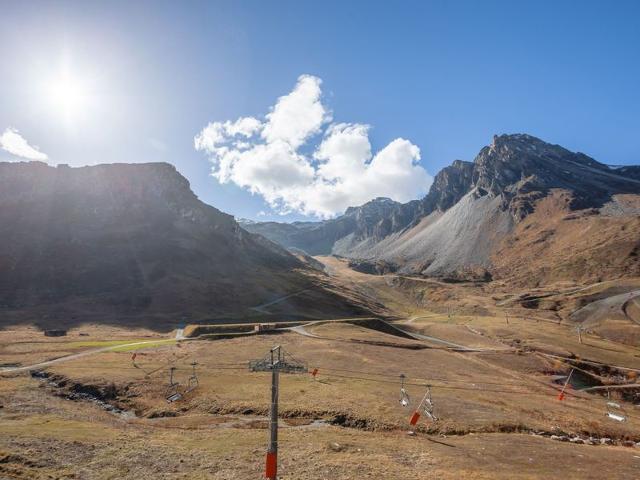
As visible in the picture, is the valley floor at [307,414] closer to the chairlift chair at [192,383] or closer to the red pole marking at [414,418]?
the chairlift chair at [192,383]

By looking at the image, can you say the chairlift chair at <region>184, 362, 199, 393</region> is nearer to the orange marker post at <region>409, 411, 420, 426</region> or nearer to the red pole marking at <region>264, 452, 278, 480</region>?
the orange marker post at <region>409, 411, 420, 426</region>

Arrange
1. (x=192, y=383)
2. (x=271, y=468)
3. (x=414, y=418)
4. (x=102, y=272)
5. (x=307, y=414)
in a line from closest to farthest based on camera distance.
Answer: (x=271, y=468), (x=414, y=418), (x=307, y=414), (x=192, y=383), (x=102, y=272)

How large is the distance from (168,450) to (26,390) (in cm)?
2707

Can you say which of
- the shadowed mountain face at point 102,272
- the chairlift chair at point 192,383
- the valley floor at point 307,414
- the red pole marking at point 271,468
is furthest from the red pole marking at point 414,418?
the shadowed mountain face at point 102,272

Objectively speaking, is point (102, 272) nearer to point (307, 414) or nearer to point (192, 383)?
point (192, 383)

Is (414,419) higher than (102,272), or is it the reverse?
(102,272)

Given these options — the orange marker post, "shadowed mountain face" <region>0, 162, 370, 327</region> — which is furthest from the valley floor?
"shadowed mountain face" <region>0, 162, 370, 327</region>

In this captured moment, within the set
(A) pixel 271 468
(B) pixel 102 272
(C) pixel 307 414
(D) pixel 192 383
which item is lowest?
(C) pixel 307 414

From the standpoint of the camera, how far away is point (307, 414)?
1517 inches

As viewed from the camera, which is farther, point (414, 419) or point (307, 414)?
point (307, 414)

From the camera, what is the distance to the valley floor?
2588 cm

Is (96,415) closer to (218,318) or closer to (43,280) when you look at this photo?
(218,318)

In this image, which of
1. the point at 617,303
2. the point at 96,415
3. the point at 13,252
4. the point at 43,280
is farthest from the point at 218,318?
the point at 617,303

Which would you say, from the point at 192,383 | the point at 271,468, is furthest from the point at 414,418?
the point at 192,383
